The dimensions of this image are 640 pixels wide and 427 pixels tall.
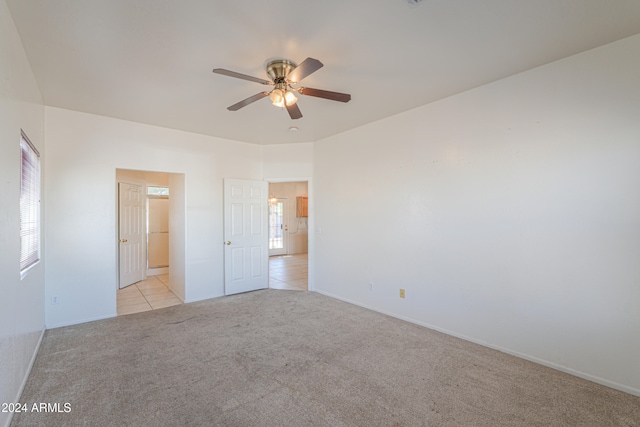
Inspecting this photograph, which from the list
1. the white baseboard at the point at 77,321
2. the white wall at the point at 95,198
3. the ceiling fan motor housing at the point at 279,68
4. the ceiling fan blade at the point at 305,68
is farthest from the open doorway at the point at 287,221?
the ceiling fan blade at the point at 305,68

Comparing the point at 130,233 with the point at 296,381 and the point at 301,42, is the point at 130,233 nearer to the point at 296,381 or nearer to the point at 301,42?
the point at 296,381

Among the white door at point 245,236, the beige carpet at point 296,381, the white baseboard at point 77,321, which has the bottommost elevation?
the beige carpet at point 296,381

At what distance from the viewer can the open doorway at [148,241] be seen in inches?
190

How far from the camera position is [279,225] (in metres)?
10.1

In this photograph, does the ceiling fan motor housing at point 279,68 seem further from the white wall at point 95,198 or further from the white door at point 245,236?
the white door at point 245,236

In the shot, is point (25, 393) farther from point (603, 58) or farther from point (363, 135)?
point (603, 58)

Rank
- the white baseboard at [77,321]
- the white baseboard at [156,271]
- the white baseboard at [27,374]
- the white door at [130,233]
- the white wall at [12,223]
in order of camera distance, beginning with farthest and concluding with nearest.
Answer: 1. the white baseboard at [156,271]
2. the white door at [130,233]
3. the white baseboard at [77,321]
4. the white baseboard at [27,374]
5. the white wall at [12,223]

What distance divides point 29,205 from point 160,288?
3073 mm

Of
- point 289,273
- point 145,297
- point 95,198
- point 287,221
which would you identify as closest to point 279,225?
point 287,221

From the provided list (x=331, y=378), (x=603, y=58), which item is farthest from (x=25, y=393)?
(x=603, y=58)

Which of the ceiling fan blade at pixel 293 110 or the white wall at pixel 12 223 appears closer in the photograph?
the white wall at pixel 12 223

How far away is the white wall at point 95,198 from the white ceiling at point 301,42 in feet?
1.92

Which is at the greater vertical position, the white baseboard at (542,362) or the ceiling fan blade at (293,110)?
the ceiling fan blade at (293,110)

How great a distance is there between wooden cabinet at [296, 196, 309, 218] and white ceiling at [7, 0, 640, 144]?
6.94m
